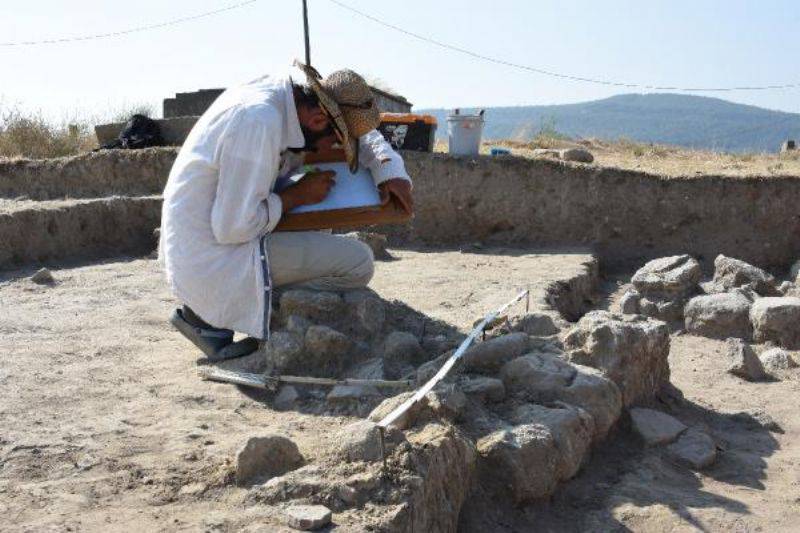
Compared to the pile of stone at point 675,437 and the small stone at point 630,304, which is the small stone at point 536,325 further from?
the small stone at point 630,304

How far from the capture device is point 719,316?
5789mm

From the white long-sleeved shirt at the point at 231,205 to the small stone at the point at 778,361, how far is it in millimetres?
2766

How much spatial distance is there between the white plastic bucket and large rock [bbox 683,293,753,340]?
3273 mm

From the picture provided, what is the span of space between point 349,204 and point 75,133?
34.2 feet

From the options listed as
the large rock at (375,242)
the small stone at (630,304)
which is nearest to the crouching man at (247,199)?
the small stone at (630,304)

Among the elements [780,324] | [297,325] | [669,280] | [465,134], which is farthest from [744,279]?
[297,325]

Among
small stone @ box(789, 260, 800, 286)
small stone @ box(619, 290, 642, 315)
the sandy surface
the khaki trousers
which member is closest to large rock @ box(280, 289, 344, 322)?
the khaki trousers

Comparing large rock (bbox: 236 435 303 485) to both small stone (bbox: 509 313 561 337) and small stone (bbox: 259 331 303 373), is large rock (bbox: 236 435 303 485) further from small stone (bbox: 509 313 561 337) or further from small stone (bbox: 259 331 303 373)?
small stone (bbox: 509 313 561 337)

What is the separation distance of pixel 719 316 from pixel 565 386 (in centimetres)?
247

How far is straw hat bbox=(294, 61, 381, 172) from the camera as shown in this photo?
4.10 metres

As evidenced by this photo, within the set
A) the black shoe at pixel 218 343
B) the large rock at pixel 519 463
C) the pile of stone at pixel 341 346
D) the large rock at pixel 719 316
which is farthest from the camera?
the large rock at pixel 719 316

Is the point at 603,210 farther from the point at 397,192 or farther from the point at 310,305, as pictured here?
the point at 310,305

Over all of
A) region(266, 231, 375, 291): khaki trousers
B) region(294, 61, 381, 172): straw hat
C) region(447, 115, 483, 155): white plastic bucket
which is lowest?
region(266, 231, 375, 291): khaki trousers

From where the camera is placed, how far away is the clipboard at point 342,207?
4295mm
